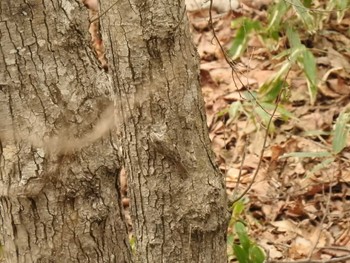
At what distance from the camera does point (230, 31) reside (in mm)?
4535

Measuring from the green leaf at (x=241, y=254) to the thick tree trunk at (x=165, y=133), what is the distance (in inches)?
16.9

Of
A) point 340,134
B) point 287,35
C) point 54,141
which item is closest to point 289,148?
point 287,35

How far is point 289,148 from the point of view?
363cm

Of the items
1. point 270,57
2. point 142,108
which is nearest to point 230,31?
point 270,57

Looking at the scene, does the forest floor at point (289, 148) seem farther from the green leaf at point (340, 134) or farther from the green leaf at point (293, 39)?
the green leaf at point (293, 39)

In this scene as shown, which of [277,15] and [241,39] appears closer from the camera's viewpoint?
[277,15]

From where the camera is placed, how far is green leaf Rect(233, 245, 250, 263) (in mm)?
2617

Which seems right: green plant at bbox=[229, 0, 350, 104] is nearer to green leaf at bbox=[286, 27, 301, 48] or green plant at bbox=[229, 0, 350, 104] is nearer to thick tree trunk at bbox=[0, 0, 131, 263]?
green leaf at bbox=[286, 27, 301, 48]

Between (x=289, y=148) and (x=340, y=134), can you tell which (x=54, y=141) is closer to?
(x=340, y=134)

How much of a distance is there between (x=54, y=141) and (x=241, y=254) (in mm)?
1129

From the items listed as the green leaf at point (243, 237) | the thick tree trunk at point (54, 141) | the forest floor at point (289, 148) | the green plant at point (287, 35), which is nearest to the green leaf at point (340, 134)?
the forest floor at point (289, 148)

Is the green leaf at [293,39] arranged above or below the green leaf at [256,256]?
above

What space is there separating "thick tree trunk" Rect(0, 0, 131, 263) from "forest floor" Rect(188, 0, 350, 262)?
1119 millimetres

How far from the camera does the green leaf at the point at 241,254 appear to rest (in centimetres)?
262
